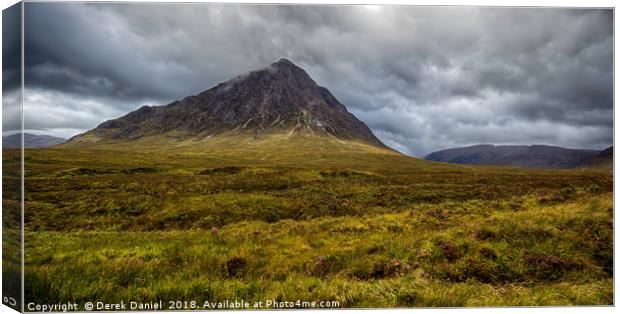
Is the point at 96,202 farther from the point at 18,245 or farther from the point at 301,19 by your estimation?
the point at 301,19

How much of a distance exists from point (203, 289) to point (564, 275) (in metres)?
7.37

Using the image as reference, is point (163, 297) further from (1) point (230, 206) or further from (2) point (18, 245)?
(1) point (230, 206)

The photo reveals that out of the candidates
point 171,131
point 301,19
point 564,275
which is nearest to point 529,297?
point 564,275

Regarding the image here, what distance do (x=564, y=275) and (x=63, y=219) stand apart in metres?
13.5

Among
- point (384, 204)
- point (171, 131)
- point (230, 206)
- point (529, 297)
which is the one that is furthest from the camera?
point (171, 131)

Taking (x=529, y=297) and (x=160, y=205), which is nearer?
(x=529, y=297)

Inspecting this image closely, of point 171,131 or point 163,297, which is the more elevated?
point 171,131

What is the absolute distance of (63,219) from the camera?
945 centimetres

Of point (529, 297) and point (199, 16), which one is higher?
point (199, 16)

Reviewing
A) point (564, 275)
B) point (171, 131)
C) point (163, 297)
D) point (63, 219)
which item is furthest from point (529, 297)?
point (171, 131)

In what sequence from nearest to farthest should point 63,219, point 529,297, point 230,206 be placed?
point 529,297
point 63,219
point 230,206

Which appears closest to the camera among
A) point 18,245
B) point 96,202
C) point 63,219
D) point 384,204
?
point 18,245

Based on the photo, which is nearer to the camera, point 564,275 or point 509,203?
point 564,275

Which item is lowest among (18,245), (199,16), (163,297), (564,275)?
(163,297)
